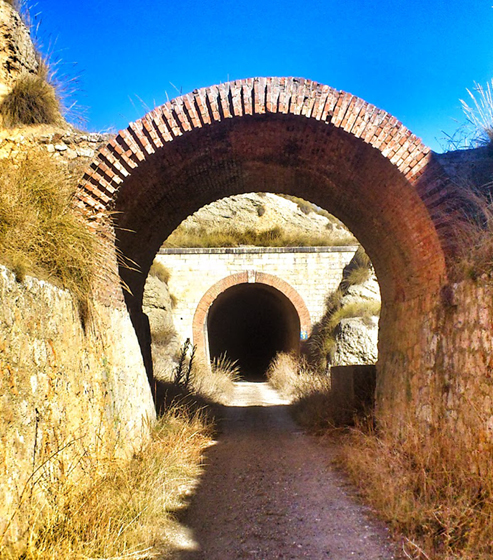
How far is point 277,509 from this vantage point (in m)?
4.22

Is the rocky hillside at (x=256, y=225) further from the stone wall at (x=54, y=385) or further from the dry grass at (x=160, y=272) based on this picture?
the stone wall at (x=54, y=385)

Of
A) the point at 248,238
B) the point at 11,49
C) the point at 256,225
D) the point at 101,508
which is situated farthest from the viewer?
the point at 256,225

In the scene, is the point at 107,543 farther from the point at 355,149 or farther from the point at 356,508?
the point at 355,149

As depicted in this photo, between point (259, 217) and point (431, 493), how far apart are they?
52.8 ft

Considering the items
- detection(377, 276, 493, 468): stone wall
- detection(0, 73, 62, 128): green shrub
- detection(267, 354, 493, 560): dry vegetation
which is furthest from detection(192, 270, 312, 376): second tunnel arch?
detection(0, 73, 62, 128): green shrub

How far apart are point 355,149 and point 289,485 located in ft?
12.1

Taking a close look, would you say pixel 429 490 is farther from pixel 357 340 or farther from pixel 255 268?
pixel 255 268

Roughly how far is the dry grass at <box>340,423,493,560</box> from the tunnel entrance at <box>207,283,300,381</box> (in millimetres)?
13523

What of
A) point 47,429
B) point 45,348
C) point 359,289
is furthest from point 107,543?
point 359,289

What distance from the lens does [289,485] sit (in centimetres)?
487

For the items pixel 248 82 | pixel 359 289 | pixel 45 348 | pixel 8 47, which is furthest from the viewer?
pixel 359 289

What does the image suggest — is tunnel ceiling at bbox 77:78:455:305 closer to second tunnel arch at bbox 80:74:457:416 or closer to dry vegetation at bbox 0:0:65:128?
second tunnel arch at bbox 80:74:457:416

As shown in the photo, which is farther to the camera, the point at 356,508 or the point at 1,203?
the point at 356,508

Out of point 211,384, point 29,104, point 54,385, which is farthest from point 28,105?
point 211,384
